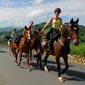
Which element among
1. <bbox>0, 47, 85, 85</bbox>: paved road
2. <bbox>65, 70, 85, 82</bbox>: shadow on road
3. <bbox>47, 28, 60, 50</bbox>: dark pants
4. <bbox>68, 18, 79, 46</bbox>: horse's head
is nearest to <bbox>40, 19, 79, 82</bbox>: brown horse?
<bbox>68, 18, 79, 46</bbox>: horse's head

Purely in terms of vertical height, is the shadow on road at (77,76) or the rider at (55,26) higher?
the rider at (55,26)

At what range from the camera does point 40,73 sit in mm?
16344

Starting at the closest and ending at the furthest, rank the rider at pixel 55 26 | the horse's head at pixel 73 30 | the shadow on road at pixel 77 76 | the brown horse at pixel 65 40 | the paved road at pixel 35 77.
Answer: the horse's head at pixel 73 30, the brown horse at pixel 65 40, the paved road at pixel 35 77, the shadow on road at pixel 77 76, the rider at pixel 55 26

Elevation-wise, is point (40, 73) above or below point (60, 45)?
below

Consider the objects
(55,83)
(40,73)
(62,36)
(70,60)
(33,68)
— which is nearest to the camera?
(55,83)

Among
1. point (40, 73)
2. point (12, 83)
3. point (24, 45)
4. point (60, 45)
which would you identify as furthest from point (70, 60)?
point (12, 83)

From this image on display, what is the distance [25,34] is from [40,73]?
3048 millimetres

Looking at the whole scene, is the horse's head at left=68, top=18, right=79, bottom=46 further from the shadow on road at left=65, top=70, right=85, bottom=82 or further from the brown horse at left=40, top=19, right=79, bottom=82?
the shadow on road at left=65, top=70, right=85, bottom=82

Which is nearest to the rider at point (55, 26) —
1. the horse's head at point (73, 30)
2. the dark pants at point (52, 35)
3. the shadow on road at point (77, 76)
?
the dark pants at point (52, 35)

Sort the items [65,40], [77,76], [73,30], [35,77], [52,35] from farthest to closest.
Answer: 1. [52,35]
2. [77,76]
3. [35,77]
4. [65,40]
5. [73,30]

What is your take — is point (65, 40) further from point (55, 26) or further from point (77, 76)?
point (77, 76)

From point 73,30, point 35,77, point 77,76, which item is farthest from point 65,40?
point 35,77

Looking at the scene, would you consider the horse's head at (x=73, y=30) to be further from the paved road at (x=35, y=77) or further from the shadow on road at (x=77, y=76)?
the shadow on road at (x=77, y=76)

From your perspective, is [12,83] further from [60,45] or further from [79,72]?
[79,72]
